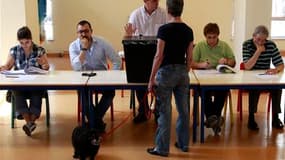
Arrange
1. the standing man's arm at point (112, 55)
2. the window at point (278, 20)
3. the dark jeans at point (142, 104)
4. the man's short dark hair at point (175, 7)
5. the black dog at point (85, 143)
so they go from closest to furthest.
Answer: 1. the man's short dark hair at point (175, 7)
2. the black dog at point (85, 143)
3. the standing man's arm at point (112, 55)
4. the dark jeans at point (142, 104)
5. the window at point (278, 20)

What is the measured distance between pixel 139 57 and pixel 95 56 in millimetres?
894

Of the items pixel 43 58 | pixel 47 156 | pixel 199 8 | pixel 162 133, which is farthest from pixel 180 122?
pixel 199 8

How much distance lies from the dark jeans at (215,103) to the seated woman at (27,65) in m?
1.56

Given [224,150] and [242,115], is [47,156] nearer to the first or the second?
[224,150]

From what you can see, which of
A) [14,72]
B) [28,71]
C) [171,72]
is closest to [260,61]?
[171,72]

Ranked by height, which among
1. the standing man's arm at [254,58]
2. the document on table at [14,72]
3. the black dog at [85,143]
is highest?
the standing man's arm at [254,58]

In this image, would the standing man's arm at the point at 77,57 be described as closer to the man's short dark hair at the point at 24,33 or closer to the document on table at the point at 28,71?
the document on table at the point at 28,71

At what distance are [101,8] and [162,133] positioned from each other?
6373 millimetres

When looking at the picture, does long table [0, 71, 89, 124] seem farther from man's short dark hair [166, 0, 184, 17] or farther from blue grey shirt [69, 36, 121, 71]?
man's short dark hair [166, 0, 184, 17]

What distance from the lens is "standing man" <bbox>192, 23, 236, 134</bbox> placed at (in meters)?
4.31

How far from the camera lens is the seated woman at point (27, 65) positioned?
425cm

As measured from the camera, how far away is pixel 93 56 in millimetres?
4484

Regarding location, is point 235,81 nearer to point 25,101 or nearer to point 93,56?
point 93,56

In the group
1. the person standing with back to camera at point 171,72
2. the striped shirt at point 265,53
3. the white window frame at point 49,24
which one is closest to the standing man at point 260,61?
the striped shirt at point 265,53
